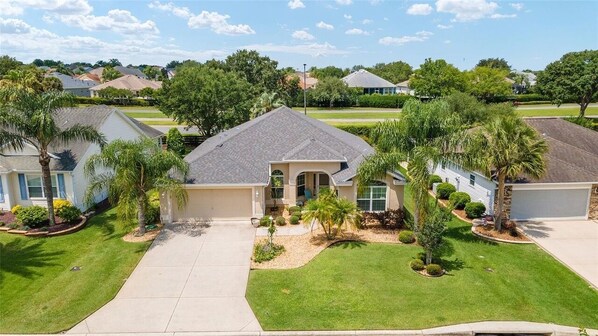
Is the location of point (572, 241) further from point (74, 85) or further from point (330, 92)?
point (74, 85)

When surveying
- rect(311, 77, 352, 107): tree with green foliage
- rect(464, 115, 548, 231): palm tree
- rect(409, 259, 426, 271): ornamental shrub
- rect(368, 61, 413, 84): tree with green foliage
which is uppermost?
rect(368, 61, 413, 84): tree with green foliage

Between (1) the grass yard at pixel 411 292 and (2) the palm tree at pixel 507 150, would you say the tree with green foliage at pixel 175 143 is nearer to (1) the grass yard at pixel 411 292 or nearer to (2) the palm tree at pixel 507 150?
(1) the grass yard at pixel 411 292

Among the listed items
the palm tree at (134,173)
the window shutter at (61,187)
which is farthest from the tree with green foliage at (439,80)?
the window shutter at (61,187)

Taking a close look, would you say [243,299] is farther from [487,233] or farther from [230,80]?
[230,80]

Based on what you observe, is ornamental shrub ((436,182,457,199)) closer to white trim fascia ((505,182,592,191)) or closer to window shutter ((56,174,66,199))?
white trim fascia ((505,182,592,191))

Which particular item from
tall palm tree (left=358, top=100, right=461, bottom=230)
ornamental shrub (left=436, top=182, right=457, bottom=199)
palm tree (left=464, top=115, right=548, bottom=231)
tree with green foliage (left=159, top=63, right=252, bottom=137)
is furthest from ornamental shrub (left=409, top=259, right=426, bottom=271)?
tree with green foliage (left=159, top=63, right=252, bottom=137)

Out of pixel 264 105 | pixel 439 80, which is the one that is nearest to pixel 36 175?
pixel 264 105
